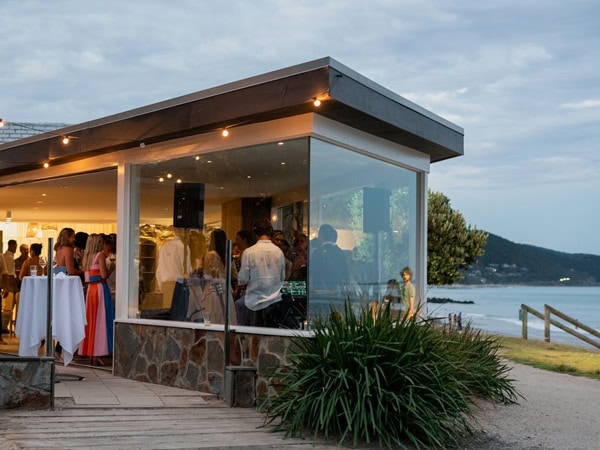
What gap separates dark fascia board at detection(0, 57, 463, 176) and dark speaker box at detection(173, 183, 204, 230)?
0.57 meters

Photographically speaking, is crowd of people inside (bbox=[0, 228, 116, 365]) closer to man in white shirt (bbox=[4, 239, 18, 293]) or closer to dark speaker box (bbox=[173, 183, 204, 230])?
dark speaker box (bbox=[173, 183, 204, 230])

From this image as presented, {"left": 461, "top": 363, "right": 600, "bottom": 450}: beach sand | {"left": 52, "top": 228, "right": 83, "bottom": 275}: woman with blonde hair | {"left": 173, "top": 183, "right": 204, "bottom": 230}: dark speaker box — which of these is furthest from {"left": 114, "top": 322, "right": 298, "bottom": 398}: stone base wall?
{"left": 461, "top": 363, "right": 600, "bottom": 450}: beach sand

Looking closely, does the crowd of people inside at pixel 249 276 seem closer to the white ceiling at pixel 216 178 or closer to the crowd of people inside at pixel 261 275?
the crowd of people inside at pixel 261 275

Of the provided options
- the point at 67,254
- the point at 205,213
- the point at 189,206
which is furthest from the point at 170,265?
the point at 67,254

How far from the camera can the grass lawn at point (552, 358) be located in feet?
42.9

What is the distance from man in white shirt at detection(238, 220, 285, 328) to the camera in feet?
26.0

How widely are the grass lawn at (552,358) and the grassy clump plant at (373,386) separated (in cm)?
595

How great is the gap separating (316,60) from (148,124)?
241 centimetres

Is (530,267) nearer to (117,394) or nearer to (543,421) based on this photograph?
(543,421)

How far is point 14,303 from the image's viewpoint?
13578 millimetres

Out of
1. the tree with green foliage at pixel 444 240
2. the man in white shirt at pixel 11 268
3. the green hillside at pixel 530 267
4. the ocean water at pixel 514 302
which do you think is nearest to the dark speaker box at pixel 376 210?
the man in white shirt at pixel 11 268

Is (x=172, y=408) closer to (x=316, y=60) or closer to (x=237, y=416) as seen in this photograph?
(x=237, y=416)

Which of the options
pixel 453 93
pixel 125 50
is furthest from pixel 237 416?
pixel 453 93

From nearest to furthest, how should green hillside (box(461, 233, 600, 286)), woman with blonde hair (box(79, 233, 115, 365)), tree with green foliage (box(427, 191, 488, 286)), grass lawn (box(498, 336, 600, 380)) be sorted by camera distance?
1. woman with blonde hair (box(79, 233, 115, 365))
2. grass lawn (box(498, 336, 600, 380))
3. tree with green foliage (box(427, 191, 488, 286))
4. green hillside (box(461, 233, 600, 286))
